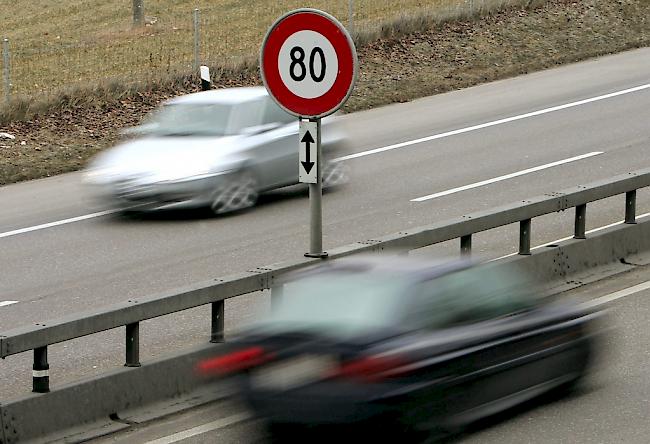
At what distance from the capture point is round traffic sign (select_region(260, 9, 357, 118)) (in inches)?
386

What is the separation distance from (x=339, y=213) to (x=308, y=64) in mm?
7517

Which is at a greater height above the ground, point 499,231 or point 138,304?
point 138,304

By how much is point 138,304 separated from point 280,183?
29.2ft

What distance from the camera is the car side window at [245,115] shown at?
18.0 meters

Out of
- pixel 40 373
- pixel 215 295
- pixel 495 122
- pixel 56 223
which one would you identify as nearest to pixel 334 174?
pixel 56 223

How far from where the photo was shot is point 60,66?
99.1 ft

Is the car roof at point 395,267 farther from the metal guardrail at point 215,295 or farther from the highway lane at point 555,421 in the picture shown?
the highway lane at point 555,421

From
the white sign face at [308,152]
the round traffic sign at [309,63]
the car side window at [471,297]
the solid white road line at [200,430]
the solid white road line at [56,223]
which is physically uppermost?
the round traffic sign at [309,63]

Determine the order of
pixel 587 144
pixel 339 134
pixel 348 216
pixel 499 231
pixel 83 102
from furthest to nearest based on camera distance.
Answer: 1. pixel 83 102
2. pixel 587 144
3. pixel 339 134
4. pixel 348 216
5. pixel 499 231

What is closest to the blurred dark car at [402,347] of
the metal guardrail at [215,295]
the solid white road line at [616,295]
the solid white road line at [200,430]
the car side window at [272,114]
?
the solid white road line at [200,430]

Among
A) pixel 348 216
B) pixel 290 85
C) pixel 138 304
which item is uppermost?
pixel 290 85

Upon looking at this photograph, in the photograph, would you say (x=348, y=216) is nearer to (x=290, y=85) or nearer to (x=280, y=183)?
(x=280, y=183)

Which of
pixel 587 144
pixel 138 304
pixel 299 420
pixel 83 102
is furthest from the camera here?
pixel 83 102

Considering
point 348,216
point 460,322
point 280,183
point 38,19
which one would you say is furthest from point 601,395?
point 38,19
